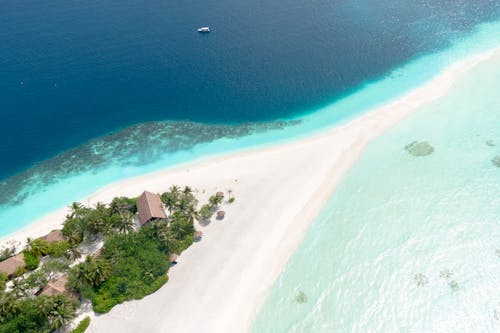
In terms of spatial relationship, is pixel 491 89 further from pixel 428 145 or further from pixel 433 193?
pixel 433 193

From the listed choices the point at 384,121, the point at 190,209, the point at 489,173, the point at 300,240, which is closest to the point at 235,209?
the point at 190,209

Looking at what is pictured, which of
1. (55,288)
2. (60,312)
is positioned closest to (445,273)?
(60,312)

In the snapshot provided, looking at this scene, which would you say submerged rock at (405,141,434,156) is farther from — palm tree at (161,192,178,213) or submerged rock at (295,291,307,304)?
palm tree at (161,192,178,213)

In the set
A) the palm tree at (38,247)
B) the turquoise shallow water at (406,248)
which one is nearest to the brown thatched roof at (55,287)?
the palm tree at (38,247)

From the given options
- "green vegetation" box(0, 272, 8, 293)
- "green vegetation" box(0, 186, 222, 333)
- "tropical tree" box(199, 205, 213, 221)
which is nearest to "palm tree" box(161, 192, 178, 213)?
"green vegetation" box(0, 186, 222, 333)

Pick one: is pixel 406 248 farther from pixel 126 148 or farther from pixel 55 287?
pixel 126 148

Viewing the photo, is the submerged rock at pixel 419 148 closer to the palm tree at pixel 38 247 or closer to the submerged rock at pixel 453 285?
the submerged rock at pixel 453 285
